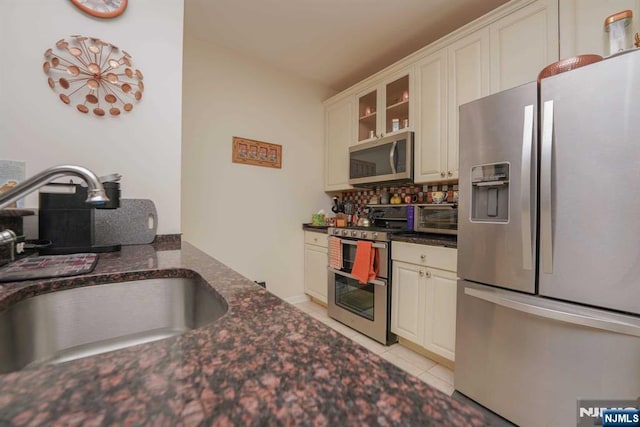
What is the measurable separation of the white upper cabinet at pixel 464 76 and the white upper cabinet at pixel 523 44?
55mm

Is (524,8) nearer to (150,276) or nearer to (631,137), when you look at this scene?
(631,137)

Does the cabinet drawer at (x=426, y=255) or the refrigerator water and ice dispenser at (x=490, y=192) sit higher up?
the refrigerator water and ice dispenser at (x=490, y=192)

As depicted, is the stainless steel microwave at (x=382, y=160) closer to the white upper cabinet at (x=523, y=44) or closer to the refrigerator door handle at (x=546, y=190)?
the white upper cabinet at (x=523, y=44)

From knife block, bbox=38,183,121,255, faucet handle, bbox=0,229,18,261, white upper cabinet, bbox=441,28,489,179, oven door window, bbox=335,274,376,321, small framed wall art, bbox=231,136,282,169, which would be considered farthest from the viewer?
small framed wall art, bbox=231,136,282,169

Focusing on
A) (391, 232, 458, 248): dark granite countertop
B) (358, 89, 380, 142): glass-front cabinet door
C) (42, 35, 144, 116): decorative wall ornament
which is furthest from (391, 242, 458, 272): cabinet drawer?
(42, 35, 144, 116): decorative wall ornament

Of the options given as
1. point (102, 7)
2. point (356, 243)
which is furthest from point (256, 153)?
point (102, 7)

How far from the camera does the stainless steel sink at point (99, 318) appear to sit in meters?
0.63

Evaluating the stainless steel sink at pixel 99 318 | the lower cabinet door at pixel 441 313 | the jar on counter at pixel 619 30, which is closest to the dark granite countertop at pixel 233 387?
the stainless steel sink at pixel 99 318

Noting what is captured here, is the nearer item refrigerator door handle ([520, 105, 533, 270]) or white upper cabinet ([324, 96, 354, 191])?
refrigerator door handle ([520, 105, 533, 270])

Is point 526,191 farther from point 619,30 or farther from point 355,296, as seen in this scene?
point 355,296

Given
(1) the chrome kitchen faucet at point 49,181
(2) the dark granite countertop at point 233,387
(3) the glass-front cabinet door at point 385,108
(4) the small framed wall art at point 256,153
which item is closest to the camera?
(2) the dark granite countertop at point 233,387

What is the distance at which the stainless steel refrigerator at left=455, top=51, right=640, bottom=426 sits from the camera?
0.97 m

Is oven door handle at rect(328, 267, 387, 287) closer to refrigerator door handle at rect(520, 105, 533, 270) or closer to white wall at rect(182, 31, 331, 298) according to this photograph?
white wall at rect(182, 31, 331, 298)

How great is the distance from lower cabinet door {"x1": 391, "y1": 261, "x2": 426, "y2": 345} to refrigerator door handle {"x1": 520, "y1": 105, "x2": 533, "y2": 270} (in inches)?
28.0
